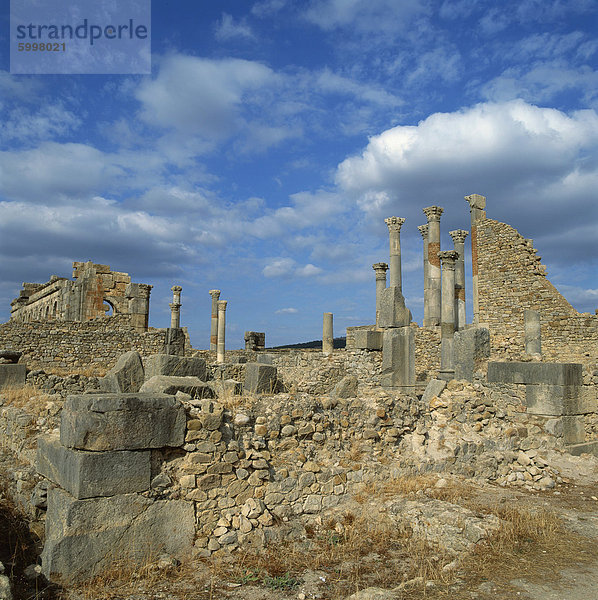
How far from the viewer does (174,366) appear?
9469mm

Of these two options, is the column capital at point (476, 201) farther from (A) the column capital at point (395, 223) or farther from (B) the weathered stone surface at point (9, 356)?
(B) the weathered stone surface at point (9, 356)

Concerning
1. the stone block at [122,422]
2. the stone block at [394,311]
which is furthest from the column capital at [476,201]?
the stone block at [122,422]

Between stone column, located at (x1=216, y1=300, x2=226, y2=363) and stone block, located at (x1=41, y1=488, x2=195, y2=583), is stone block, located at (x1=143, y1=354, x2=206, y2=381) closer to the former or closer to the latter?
stone block, located at (x1=41, y1=488, x2=195, y2=583)

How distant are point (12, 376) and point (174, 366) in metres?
4.51

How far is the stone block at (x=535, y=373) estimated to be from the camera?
8430 millimetres

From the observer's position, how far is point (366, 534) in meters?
4.88

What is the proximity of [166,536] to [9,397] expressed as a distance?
6.28 meters

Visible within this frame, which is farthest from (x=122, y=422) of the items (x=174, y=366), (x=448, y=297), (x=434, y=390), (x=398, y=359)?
(x=448, y=297)

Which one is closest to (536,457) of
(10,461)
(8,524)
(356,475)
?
(356,475)

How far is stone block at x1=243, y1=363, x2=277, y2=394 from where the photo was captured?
9547 millimetres

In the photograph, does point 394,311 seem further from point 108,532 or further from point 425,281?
point 425,281

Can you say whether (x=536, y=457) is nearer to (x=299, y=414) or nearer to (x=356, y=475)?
(x=356, y=475)

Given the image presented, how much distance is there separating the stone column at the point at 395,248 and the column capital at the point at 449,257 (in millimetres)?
5831

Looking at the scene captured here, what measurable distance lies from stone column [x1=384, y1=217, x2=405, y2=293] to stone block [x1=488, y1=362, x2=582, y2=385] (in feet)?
50.0
